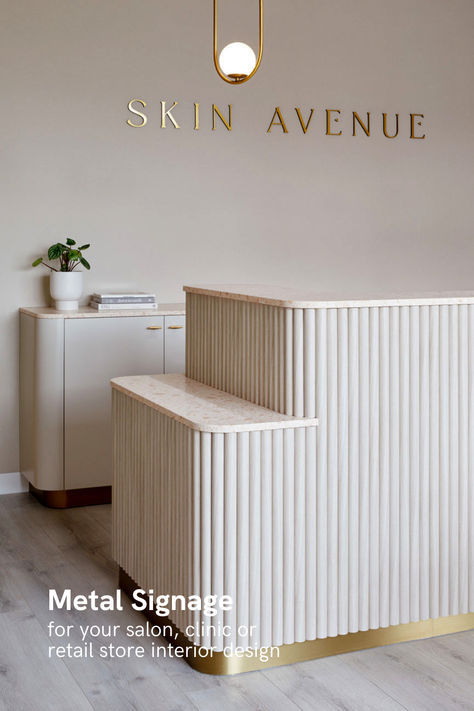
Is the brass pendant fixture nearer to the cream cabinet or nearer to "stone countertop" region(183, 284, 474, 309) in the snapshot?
"stone countertop" region(183, 284, 474, 309)

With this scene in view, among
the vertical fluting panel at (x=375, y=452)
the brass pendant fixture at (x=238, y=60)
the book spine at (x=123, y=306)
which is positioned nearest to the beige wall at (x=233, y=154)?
the book spine at (x=123, y=306)

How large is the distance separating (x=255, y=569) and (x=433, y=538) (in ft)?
2.12

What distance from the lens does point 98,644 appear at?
285cm

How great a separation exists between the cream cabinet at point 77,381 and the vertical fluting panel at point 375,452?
5.38ft

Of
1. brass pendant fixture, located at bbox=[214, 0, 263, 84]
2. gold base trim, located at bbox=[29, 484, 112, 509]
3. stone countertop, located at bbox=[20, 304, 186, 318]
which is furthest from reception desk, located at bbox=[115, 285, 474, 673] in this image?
gold base trim, located at bbox=[29, 484, 112, 509]

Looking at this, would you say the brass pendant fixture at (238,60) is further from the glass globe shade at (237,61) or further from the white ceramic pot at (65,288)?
the white ceramic pot at (65,288)

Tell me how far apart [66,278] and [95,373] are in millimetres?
513

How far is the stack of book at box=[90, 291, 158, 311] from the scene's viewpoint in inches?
177

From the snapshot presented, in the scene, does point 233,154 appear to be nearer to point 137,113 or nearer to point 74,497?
point 137,113

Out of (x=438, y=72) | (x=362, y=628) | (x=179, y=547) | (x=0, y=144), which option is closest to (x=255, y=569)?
(x=179, y=547)

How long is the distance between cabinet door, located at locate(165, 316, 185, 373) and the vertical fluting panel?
166cm

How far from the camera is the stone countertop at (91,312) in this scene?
4.31 m

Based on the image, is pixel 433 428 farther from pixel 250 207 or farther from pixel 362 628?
pixel 250 207

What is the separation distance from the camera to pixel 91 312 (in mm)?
4426
